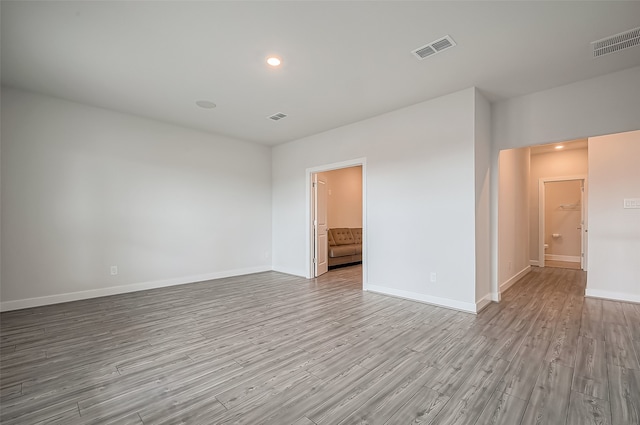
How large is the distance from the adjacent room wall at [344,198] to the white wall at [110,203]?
2.43 metres

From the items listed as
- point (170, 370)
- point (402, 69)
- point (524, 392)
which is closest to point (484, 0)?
point (402, 69)

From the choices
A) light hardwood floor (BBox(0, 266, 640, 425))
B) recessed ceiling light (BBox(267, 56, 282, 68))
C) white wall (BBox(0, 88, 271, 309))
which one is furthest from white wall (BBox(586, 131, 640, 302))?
white wall (BBox(0, 88, 271, 309))

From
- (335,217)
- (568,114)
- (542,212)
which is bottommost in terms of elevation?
(335,217)

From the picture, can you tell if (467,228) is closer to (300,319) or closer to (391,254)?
(391,254)

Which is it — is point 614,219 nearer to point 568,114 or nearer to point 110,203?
point 568,114

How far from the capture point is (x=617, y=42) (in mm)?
2641

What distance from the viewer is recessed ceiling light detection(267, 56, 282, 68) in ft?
9.66

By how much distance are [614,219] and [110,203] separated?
784cm

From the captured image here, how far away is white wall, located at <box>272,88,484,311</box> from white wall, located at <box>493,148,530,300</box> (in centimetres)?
101

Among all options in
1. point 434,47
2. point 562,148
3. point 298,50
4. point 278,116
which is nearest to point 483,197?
point 434,47

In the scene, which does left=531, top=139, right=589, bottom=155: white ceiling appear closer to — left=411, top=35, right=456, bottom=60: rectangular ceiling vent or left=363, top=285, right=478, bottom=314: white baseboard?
left=363, top=285, right=478, bottom=314: white baseboard

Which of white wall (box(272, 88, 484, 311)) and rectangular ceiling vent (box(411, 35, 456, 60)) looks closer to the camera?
rectangular ceiling vent (box(411, 35, 456, 60))

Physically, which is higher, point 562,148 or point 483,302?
point 562,148

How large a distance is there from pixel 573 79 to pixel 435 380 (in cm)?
A: 387
